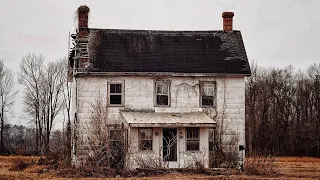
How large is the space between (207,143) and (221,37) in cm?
683

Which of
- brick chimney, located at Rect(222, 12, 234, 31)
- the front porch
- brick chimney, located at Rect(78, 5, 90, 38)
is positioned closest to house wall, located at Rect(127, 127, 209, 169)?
the front porch

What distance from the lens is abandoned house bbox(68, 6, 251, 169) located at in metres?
27.9

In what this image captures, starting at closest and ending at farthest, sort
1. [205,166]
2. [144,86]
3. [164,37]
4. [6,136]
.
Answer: [205,166], [144,86], [164,37], [6,136]

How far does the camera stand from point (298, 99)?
60094 millimetres

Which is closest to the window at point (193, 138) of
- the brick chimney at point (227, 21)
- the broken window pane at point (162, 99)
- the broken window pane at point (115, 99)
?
the broken window pane at point (162, 99)

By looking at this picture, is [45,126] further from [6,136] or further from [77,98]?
[77,98]

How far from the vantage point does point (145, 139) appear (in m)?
28.0

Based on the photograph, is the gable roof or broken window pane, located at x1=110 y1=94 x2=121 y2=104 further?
the gable roof

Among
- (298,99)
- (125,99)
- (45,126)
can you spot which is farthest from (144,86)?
(298,99)

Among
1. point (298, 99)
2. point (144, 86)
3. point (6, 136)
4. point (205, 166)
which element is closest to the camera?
point (205, 166)

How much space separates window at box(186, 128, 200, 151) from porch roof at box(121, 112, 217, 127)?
2.01ft

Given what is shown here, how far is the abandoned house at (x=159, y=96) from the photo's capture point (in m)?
27.9

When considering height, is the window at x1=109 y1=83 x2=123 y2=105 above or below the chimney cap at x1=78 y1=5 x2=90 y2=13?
below

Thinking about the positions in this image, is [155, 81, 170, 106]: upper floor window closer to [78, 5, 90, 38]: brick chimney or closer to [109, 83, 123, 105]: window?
[109, 83, 123, 105]: window
